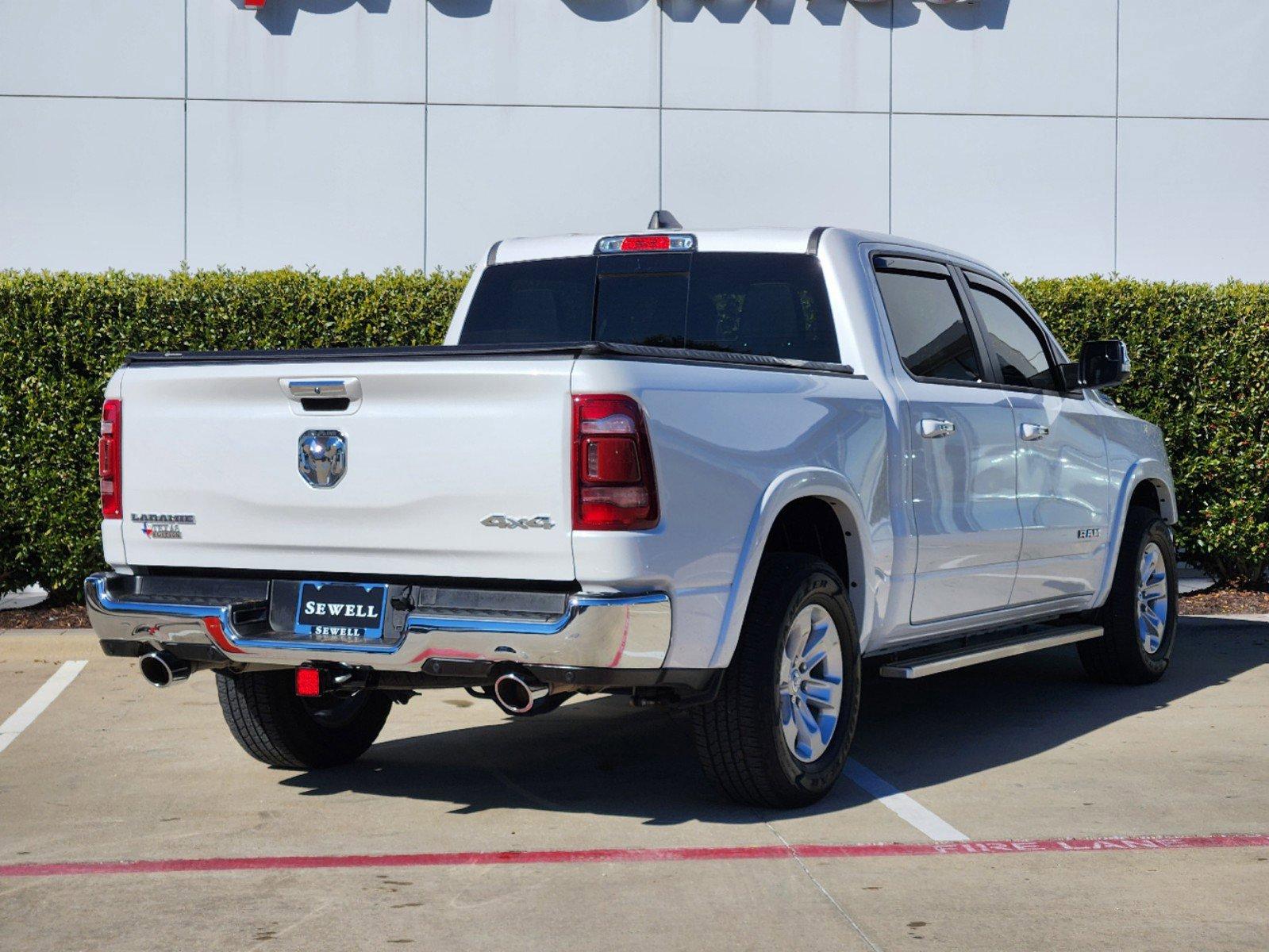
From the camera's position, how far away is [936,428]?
6.11 m

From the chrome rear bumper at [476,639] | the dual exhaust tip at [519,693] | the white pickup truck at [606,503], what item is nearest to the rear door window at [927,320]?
the white pickup truck at [606,503]

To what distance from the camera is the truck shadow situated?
18.6 ft

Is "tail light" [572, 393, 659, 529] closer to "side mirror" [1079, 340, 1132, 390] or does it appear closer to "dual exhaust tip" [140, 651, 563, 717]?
"dual exhaust tip" [140, 651, 563, 717]

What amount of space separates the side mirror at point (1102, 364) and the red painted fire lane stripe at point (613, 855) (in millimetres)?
2777

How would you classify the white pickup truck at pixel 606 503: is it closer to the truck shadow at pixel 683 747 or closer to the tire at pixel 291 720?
the tire at pixel 291 720

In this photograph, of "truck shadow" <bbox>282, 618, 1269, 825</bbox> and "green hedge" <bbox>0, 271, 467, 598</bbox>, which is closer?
"truck shadow" <bbox>282, 618, 1269, 825</bbox>

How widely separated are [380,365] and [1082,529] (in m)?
3.79

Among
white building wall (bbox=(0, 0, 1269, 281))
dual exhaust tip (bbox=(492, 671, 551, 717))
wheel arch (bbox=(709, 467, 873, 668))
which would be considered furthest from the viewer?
white building wall (bbox=(0, 0, 1269, 281))

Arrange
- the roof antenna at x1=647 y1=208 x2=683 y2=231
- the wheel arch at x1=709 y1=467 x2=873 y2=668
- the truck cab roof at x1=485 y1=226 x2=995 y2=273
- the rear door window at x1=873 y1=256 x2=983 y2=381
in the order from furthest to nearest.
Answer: the roof antenna at x1=647 y1=208 x2=683 y2=231 → the rear door window at x1=873 y1=256 x2=983 y2=381 → the truck cab roof at x1=485 y1=226 x2=995 y2=273 → the wheel arch at x1=709 y1=467 x2=873 y2=668

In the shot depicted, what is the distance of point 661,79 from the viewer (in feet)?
42.8

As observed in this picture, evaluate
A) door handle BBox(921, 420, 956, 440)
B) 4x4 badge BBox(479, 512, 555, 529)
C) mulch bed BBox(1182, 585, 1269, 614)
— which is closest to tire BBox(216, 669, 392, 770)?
4x4 badge BBox(479, 512, 555, 529)

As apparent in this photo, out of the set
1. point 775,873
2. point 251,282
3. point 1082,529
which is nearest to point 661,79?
point 251,282

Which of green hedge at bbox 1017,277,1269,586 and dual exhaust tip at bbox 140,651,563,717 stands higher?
green hedge at bbox 1017,277,1269,586

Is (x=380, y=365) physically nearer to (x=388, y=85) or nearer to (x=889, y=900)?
(x=889, y=900)
